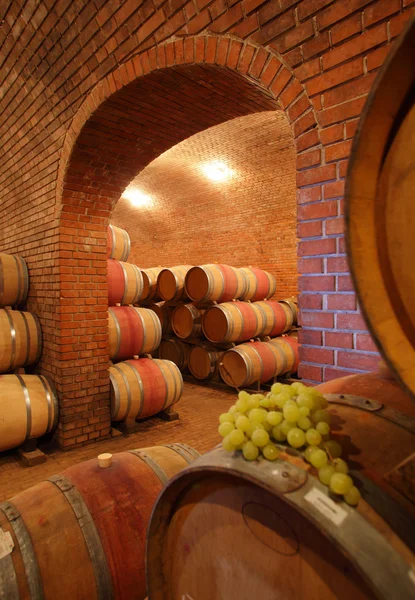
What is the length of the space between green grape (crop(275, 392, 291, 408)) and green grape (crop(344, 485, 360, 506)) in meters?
0.28

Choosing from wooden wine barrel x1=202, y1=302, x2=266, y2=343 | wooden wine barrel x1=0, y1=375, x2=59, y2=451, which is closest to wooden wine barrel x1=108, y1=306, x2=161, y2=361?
wooden wine barrel x1=0, y1=375, x2=59, y2=451

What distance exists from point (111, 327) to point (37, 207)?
5.67ft

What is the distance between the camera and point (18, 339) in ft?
13.6

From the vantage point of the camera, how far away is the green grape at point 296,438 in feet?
3.03

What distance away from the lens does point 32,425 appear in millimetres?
3709

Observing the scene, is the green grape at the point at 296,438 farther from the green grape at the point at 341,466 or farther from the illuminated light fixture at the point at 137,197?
the illuminated light fixture at the point at 137,197

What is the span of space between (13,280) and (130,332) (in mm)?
1534

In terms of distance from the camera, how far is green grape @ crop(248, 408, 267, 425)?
99 cm

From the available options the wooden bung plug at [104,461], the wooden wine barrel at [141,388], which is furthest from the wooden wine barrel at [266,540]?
the wooden wine barrel at [141,388]

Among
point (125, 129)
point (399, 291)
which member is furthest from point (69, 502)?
point (125, 129)

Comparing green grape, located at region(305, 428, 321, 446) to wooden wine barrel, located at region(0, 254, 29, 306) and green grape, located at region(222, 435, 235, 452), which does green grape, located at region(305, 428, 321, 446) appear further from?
wooden wine barrel, located at region(0, 254, 29, 306)

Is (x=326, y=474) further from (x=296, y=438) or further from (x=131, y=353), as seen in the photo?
(x=131, y=353)

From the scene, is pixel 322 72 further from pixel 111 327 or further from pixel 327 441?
pixel 111 327

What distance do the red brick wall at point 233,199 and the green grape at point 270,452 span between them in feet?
25.1
